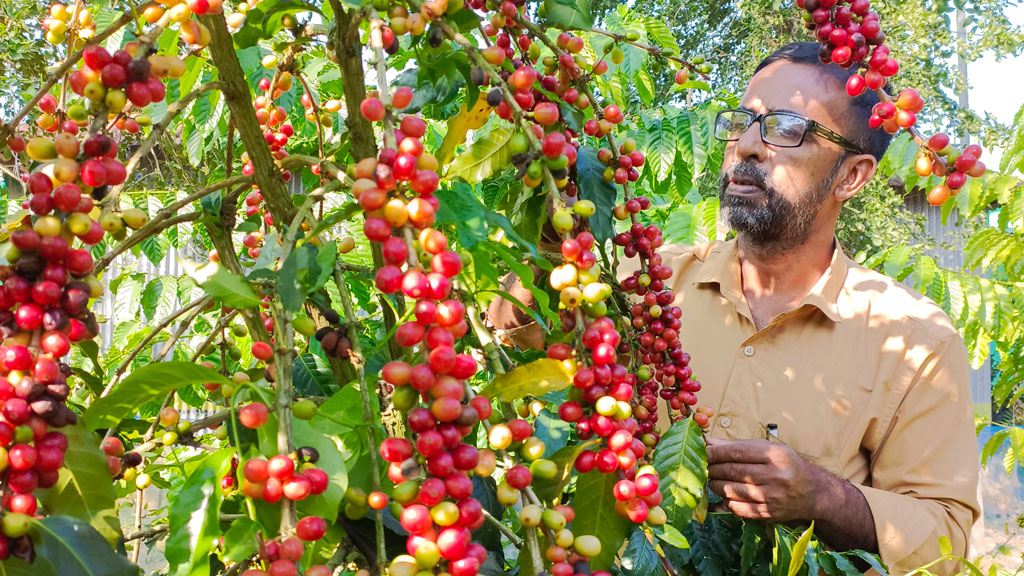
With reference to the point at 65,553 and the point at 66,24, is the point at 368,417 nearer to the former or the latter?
the point at 65,553

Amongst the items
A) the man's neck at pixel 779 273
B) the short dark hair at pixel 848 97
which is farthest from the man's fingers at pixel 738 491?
the short dark hair at pixel 848 97

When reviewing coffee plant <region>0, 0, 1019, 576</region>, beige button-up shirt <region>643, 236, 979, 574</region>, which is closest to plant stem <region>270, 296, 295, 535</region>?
coffee plant <region>0, 0, 1019, 576</region>

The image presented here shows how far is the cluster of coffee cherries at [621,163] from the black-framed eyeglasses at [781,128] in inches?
53.7

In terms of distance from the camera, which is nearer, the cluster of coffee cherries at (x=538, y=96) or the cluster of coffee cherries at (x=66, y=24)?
the cluster of coffee cherries at (x=538, y=96)

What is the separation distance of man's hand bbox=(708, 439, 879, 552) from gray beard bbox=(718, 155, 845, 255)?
752 millimetres

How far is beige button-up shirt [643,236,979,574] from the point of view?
1.79m

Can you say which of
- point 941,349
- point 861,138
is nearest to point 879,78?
point 941,349

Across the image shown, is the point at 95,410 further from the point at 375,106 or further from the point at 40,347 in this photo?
the point at 375,106

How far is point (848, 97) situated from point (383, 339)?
192 cm

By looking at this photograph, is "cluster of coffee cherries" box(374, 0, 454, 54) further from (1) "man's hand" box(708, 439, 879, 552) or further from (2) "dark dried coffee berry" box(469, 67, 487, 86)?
(1) "man's hand" box(708, 439, 879, 552)

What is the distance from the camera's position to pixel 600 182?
0.85m

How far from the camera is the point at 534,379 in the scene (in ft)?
2.02

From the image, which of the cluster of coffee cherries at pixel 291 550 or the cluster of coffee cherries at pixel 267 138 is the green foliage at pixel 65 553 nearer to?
the cluster of coffee cherries at pixel 291 550

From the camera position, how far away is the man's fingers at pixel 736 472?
1.27 metres
